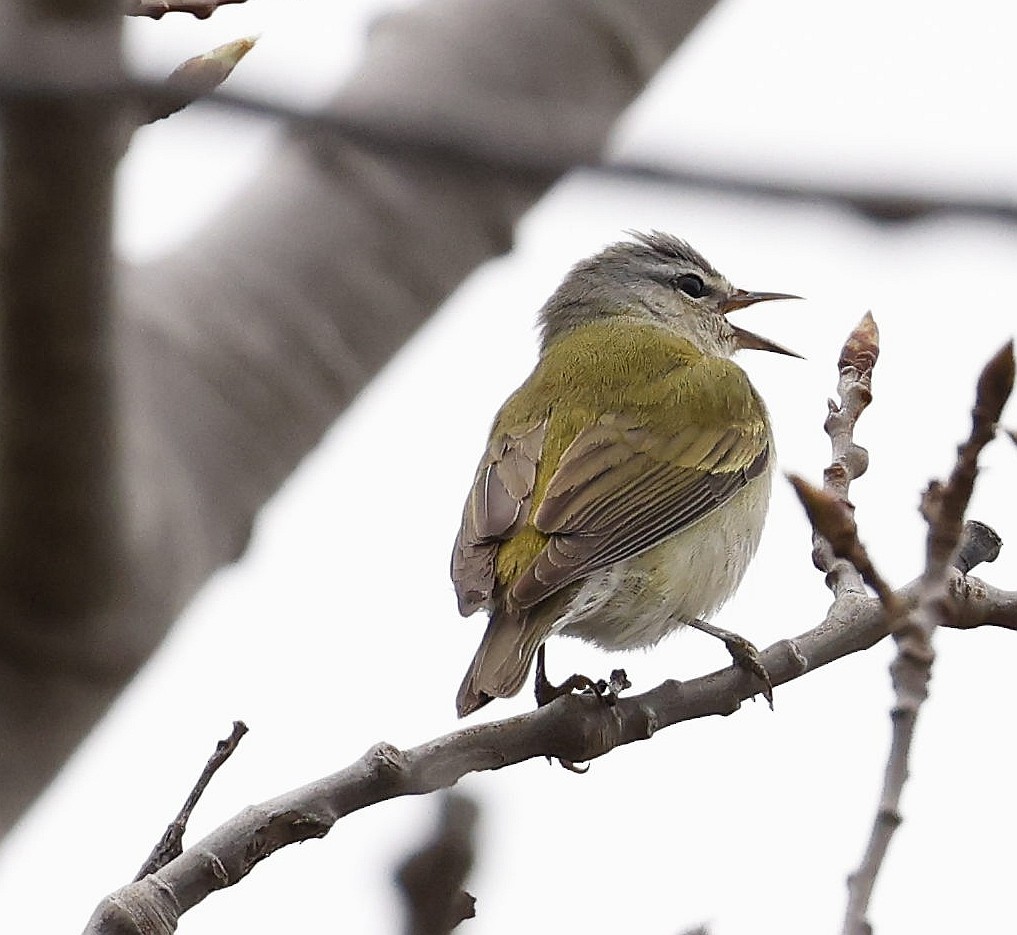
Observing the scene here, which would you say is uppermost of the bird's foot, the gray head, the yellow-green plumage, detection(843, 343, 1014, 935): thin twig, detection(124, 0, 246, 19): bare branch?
detection(124, 0, 246, 19): bare branch

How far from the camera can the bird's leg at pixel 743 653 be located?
356 centimetres

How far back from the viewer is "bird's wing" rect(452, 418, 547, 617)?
4.19m

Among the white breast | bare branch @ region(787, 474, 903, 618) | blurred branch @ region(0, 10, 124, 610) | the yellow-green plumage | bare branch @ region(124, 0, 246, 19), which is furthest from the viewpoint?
the yellow-green plumage

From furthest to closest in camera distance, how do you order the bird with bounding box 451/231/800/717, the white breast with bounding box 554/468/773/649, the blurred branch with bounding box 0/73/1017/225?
the white breast with bounding box 554/468/773/649, the bird with bounding box 451/231/800/717, the blurred branch with bounding box 0/73/1017/225

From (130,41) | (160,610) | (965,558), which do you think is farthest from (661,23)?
(130,41)

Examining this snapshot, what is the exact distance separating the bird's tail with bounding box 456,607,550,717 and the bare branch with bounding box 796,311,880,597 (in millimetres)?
736


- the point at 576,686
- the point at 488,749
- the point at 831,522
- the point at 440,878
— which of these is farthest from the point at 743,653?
the point at 440,878

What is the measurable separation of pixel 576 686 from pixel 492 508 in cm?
89

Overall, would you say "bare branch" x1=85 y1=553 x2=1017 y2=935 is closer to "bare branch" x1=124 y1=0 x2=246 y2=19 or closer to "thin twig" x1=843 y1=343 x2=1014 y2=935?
"thin twig" x1=843 y1=343 x2=1014 y2=935

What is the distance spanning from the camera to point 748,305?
675cm

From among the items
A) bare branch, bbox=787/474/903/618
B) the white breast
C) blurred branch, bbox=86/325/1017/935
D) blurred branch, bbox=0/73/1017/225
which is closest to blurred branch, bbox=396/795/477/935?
blurred branch, bbox=86/325/1017/935

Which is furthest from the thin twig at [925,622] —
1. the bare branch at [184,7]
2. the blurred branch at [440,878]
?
the bare branch at [184,7]

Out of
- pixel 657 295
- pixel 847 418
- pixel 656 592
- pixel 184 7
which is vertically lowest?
pixel 656 592

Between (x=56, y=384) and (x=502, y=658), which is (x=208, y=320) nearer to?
(x=56, y=384)
